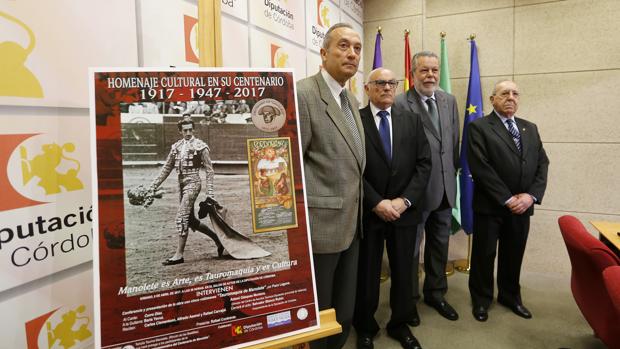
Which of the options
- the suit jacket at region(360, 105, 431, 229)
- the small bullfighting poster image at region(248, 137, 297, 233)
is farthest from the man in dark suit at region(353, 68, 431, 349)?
the small bullfighting poster image at region(248, 137, 297, 233)

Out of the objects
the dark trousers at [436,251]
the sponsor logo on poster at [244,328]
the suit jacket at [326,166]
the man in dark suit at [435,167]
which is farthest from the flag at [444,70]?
the sponsor logo on poster at [244,328]

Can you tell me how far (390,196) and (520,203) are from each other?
97 centimetres

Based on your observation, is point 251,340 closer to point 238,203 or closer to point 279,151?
point 238,203

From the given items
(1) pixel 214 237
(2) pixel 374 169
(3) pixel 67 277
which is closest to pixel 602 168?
(2) pixel 374 169

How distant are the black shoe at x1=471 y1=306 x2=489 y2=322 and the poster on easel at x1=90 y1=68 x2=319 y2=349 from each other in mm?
1862

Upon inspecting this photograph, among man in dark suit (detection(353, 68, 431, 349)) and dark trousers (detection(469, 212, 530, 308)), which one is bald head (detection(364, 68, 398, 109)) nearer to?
man in dark suit (detection(353, 68, 431, 349))

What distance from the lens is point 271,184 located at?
122 cm

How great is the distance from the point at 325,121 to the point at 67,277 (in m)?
1.17

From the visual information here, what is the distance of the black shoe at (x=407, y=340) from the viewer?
2207mm

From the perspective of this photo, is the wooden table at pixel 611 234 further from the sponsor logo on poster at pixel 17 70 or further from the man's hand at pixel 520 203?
the sponsor logo on poster at pixel 17 70

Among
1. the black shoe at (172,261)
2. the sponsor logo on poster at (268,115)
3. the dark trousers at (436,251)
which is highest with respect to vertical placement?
the sponsor logo on poster at (268,115)

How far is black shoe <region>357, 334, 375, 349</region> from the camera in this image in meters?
2.22

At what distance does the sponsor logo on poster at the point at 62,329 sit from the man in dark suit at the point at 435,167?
1916mm

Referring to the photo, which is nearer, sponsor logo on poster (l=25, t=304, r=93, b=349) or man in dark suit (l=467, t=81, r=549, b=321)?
sponsor logo on poster (l=25, t=304, r=93, b=349)
